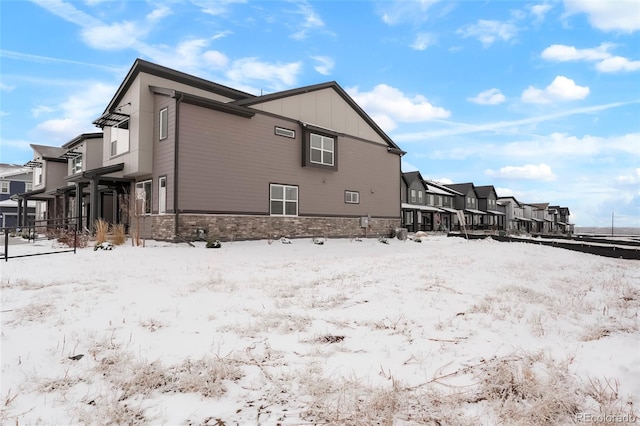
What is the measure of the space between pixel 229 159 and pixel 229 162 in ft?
0.45

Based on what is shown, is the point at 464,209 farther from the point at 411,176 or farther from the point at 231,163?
the point at 231,163

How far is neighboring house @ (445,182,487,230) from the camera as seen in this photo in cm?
5084

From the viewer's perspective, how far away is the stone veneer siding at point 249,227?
1473cm

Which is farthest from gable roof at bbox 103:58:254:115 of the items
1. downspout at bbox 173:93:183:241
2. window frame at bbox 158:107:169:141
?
downspout at bbox 173:93:183:241

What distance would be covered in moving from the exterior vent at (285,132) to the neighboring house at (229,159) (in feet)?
0.19

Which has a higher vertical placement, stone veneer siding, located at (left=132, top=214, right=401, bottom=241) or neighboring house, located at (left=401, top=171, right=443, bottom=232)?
neighboring house, located at (left=401, top=171, right=443, bottom=232)

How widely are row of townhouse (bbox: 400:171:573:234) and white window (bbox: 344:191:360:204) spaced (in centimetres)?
934

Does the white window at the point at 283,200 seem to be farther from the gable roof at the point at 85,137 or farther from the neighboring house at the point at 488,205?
the neighboring house at the point at 488,205

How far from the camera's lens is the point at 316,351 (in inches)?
141

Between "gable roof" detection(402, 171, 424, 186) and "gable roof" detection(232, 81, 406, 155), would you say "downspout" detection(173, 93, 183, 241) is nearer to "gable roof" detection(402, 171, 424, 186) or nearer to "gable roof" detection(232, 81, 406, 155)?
"gable roof" detection(232, 81, 406, 155)

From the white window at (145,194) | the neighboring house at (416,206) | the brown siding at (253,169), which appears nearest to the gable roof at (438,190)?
the neighboring house at (416,206)

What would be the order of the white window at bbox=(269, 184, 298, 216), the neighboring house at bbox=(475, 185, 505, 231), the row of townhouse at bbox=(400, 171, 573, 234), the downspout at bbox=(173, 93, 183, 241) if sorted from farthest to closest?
1. the neighboring house at bbox=(475, 185, 505, 231)
2. the row of townhouse at bbox=(400, 171, 573, 234)
3. the white window at bbox=(269, 184, 298, 216)
4. the downspout at bbox=(173, 93, 183, 241)

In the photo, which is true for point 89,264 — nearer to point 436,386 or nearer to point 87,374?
point 87,374

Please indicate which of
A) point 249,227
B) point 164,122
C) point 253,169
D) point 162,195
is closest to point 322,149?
point 253,169
